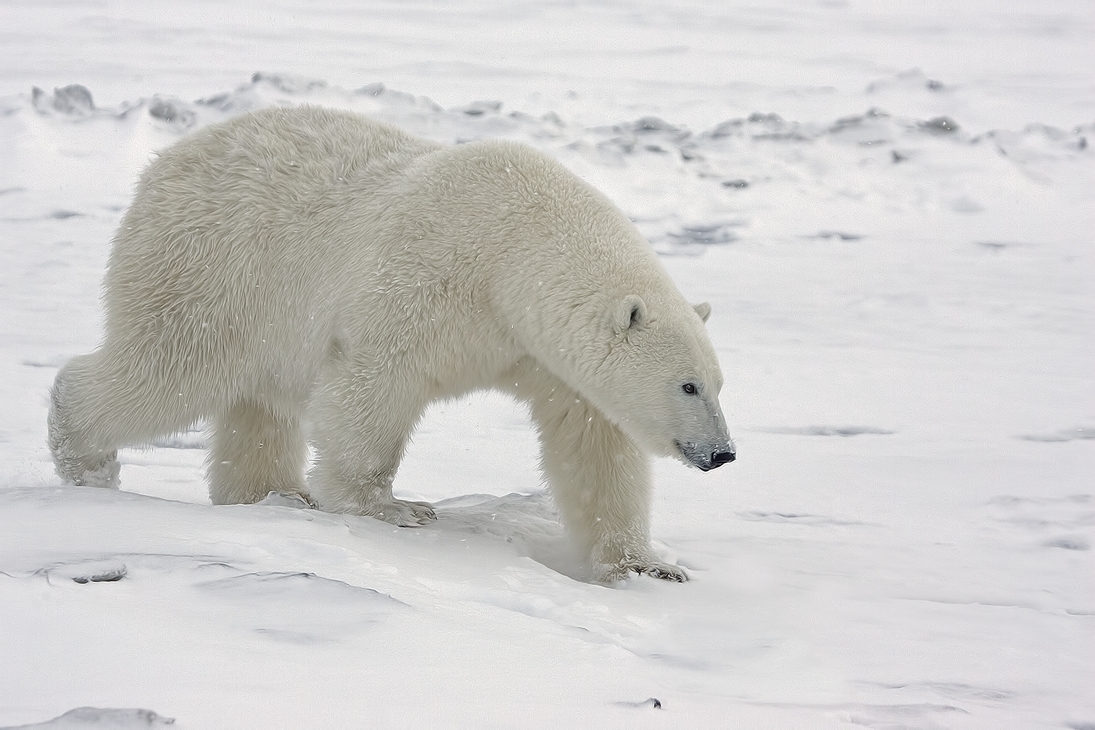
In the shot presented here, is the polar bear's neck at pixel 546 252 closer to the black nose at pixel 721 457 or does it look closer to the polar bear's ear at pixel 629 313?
the polar bear's ear at pixel 629 313

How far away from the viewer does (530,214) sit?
13.1 feet

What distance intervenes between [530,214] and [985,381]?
4879 mm

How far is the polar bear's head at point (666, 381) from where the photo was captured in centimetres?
369

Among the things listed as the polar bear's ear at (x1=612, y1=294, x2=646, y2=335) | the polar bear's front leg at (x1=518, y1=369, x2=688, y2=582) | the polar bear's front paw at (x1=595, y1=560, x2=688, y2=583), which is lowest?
the polar bear's front paw at (x1=595, y1=560, x2=688, y2=583)

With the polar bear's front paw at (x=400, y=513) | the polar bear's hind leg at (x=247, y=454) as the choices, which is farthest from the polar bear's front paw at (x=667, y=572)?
the polar bear's hind leg at (x=247, y=454)

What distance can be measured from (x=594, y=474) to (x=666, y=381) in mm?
619

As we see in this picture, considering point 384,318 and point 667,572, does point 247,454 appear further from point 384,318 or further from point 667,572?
point 667,572

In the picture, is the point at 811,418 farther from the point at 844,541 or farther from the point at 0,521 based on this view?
the point at 0,521

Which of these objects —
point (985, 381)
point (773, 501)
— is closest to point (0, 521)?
point (773, 501)

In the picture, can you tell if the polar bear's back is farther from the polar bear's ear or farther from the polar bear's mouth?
the polar bear's mouth

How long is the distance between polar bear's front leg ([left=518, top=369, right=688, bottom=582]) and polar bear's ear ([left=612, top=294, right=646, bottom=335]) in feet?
1.58

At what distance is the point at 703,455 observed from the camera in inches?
145

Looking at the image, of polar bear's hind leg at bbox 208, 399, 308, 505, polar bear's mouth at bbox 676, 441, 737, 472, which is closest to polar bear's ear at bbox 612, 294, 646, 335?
polar bear's mouth at bbox 676, 441, 737, 472

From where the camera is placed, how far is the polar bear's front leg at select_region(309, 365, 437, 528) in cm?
392
